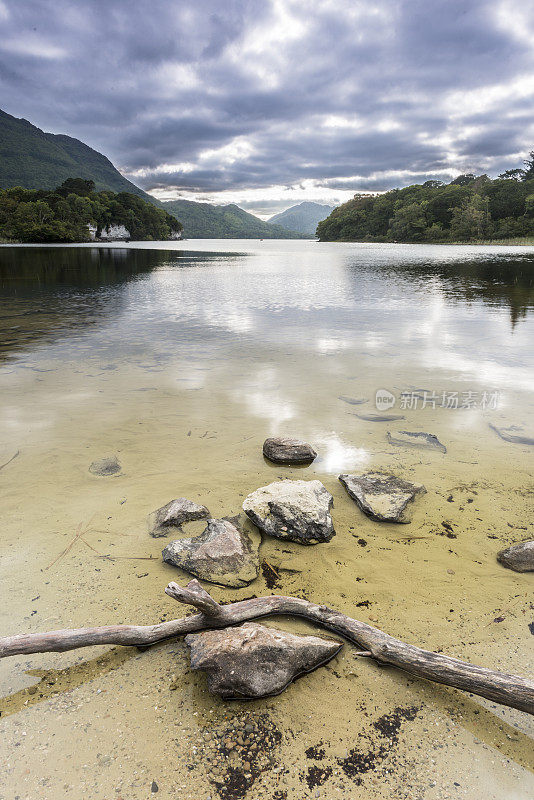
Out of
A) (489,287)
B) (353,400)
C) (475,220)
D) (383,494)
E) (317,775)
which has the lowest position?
(317,775)

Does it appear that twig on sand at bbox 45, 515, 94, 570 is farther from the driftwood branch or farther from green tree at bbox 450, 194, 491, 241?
green tree at bbox 450, 194, 491, 241

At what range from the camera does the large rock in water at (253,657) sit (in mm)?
3125

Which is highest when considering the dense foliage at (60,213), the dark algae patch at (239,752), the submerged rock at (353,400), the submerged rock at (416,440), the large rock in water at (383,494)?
the dense foliage at (60,213)

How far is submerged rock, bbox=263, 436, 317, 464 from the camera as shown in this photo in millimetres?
6922

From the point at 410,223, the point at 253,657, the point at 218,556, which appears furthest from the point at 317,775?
the point at 410,223

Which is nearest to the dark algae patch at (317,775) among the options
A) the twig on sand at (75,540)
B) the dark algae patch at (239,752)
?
the dark algae patch at (239,752)

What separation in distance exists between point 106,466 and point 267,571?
3.77 meters

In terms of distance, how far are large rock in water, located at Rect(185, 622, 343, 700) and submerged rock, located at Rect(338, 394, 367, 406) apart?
22.3ft

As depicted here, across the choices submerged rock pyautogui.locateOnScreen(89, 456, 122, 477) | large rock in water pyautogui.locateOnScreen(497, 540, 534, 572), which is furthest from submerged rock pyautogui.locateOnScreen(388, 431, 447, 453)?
submerged rock pyautogui.locateOnScreen(89, 456, 122, 477)

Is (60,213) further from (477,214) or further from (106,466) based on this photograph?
(106,466)

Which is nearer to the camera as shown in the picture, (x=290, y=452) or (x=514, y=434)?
(x=290, y=452)

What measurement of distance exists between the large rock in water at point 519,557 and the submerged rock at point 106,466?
5887 millimetres

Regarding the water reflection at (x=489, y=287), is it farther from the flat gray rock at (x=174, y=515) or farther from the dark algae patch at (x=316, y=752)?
the dark algae patch at (x=316, y=752)

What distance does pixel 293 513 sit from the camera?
514cm
